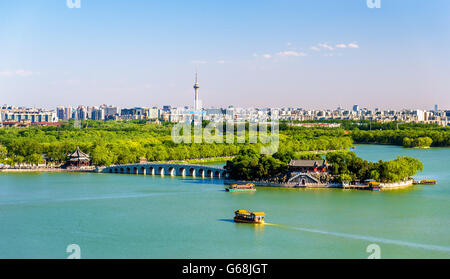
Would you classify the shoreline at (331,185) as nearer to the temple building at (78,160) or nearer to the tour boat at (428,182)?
the tour boat at (428,182)

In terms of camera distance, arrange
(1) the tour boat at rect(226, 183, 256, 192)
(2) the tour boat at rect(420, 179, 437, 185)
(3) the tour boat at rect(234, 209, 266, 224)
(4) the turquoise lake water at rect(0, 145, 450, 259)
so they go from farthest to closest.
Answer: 1. (2) the tour boat at rect(420, 179, 437, 185)
2. (1) the tour boat at rect(226, 183, 256, 192)
3. (3) the tour boat at rect(234, 209, 266, 224)
4. (4) the turquoise lake water at rect(0, 145, 450, 259)

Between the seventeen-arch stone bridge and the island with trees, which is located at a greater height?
the island with trees

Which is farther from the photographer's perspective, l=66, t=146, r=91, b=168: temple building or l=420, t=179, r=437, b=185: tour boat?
l=66, t=146, r=91, b=168: temple building

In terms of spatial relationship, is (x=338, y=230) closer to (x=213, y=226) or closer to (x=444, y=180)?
(x=213, y=226)

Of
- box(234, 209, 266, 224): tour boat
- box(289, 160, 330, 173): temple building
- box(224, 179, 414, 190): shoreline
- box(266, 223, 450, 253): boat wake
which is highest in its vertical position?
box(289, 160, 330, 173): temple building

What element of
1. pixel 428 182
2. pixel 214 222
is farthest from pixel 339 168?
pixel 214 222

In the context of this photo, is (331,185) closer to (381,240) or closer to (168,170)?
(381,240)

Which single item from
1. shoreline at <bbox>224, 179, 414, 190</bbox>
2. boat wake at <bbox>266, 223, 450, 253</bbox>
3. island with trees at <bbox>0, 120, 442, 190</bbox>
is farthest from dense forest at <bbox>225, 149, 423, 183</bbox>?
boat wake at <bbox>266, 223, 450, 253</bbox>

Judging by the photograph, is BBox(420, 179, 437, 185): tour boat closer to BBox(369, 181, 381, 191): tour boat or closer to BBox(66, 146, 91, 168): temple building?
BBox(369, 181, 381, 191): tour boat
